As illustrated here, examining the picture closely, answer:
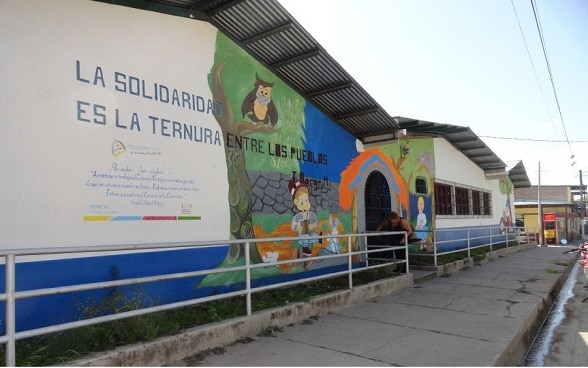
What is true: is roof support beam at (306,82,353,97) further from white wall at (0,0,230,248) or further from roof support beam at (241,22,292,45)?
white wall at (0,0,230,248)

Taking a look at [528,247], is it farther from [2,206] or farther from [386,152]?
[2,206]

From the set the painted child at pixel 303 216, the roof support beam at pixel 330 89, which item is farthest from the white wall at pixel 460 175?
the roof support beam at pixel 330 89

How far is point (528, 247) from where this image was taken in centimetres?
2178

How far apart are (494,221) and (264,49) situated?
1672 centimetres

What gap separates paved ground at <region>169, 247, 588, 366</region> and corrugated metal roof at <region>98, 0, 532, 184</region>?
3806 millimetres

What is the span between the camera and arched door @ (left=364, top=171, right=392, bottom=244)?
427 inches

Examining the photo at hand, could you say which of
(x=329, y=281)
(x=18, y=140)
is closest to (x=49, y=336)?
(x=18, y=140)

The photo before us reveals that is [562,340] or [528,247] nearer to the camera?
[562,340]

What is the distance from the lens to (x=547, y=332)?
676 cm

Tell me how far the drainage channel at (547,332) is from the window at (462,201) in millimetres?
5536

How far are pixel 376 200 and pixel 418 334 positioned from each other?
19.7 ft

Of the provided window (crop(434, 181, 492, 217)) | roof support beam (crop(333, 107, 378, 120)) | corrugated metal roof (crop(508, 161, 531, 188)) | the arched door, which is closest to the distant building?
corrugated metal roof (crop(508, 161, 531, 188))

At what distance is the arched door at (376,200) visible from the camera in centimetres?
1085

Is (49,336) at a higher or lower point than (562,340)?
higher
